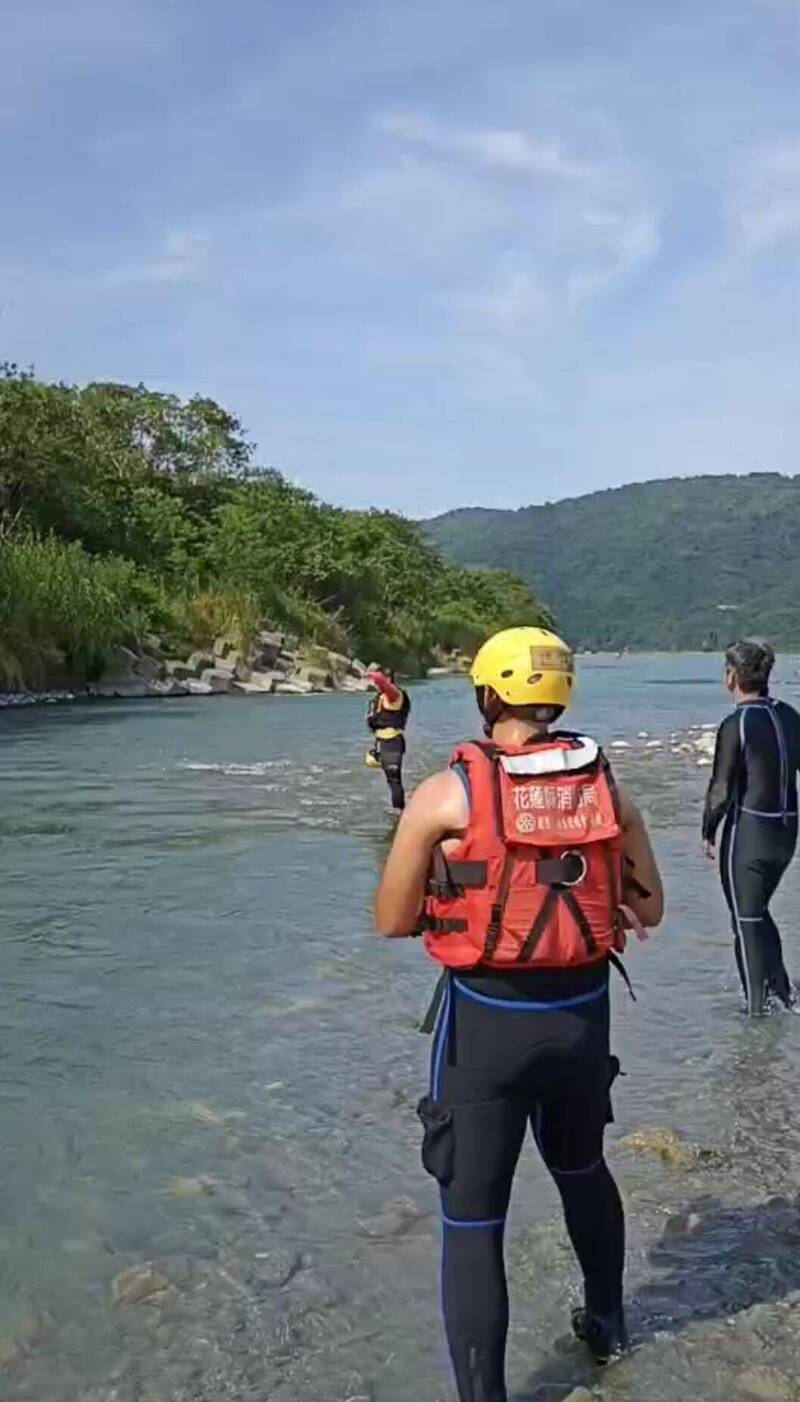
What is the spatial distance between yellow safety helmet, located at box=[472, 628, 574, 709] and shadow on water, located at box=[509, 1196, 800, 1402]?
1.98 metres

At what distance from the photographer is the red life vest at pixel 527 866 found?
3668 millimetres

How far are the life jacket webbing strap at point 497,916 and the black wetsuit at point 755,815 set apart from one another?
13.0ft

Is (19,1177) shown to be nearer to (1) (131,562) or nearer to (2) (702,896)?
(2) (702,896)

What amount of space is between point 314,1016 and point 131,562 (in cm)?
5319

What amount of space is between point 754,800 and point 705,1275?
10.6 feet

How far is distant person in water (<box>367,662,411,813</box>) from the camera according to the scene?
17188mm

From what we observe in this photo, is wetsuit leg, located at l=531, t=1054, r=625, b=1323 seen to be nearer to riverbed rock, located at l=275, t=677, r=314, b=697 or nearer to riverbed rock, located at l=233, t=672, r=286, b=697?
riverbed rock, located at l=233, t=672, r=286, b=697

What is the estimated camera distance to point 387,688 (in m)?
17.5

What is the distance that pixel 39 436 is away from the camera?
175ft

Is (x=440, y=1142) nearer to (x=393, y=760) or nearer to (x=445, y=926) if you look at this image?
(x=445, y=926)

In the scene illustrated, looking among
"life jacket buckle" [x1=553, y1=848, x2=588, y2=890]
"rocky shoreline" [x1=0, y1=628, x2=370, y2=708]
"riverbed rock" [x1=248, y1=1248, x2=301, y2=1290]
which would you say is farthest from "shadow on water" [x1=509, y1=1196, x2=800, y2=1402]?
"rocky shoreline" [x1=0, y1=628, x2=370, y2=708]

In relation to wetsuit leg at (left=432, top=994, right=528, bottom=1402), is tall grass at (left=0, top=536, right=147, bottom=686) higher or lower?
higher

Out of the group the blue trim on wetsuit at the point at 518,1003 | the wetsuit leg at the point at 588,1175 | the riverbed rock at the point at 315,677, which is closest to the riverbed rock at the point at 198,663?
the riverbed rock at the point at 315,677

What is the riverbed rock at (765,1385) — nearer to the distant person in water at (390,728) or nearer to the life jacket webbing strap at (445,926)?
the life jacket webbing strap at (445,926)
